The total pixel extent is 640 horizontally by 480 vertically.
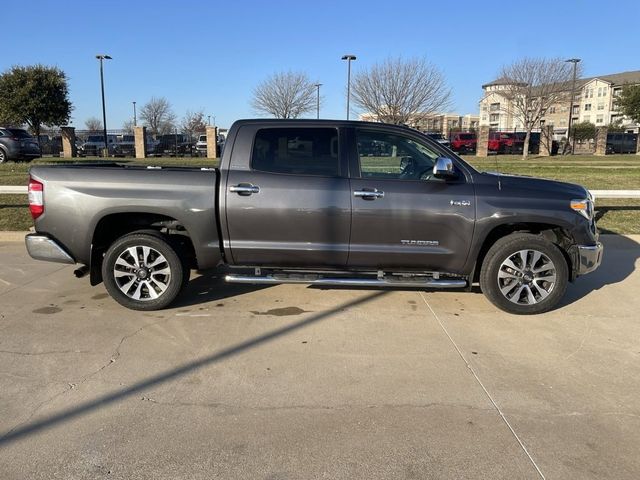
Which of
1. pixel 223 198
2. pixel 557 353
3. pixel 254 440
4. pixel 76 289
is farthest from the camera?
pixel 76 289

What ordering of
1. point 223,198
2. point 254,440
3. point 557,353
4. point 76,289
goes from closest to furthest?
point 254,440
point 557,353
point 223,198
point 76,289

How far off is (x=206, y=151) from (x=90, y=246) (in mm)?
32183

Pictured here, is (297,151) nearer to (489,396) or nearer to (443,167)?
(443,167)

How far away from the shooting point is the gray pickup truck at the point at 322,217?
16.0ft

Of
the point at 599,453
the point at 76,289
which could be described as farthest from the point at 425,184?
the point at 76,289

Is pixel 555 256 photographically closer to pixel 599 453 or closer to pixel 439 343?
pixel 439 343

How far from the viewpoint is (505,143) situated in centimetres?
3869

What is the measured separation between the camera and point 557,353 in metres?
4.23

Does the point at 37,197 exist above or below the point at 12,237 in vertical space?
above

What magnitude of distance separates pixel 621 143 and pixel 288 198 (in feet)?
149

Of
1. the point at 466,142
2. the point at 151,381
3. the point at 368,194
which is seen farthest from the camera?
the point at 466,142

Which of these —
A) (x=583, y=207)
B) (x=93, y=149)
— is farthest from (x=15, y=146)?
(x=583, y=207)

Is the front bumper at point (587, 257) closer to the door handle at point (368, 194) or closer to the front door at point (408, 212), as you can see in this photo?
the front door at point (408, 212)

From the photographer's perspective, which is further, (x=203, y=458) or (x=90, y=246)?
(x=90, y=246)
